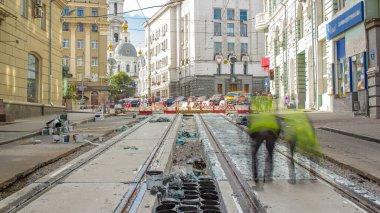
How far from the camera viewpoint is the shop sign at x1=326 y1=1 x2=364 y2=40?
20625mm

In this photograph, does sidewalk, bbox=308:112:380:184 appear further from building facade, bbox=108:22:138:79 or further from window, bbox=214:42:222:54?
building facade, bbox=108:22:138:79

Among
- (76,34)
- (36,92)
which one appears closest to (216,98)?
(76,34)

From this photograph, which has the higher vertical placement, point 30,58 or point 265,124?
point 30,58

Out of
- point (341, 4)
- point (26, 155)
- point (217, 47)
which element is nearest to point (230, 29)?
point (217, 47)

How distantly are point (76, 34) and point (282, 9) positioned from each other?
3493 centimetres

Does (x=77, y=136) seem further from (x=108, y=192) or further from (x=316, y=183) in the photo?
(x=316, y=183)

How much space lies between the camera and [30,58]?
25703mm

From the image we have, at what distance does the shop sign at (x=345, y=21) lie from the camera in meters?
20.6

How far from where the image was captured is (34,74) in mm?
26422

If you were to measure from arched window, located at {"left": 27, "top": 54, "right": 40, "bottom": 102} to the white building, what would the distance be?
4217cm

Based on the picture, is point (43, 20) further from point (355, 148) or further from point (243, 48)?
point (243, 48)

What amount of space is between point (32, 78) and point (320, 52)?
60.8 feet

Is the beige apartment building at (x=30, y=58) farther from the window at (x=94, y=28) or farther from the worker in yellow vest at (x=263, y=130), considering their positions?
the window at (x=94, y=28)

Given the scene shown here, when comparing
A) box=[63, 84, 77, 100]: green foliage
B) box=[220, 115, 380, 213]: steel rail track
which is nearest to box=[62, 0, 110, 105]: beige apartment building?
box=[63, 84, 77, 100]: green foliage
